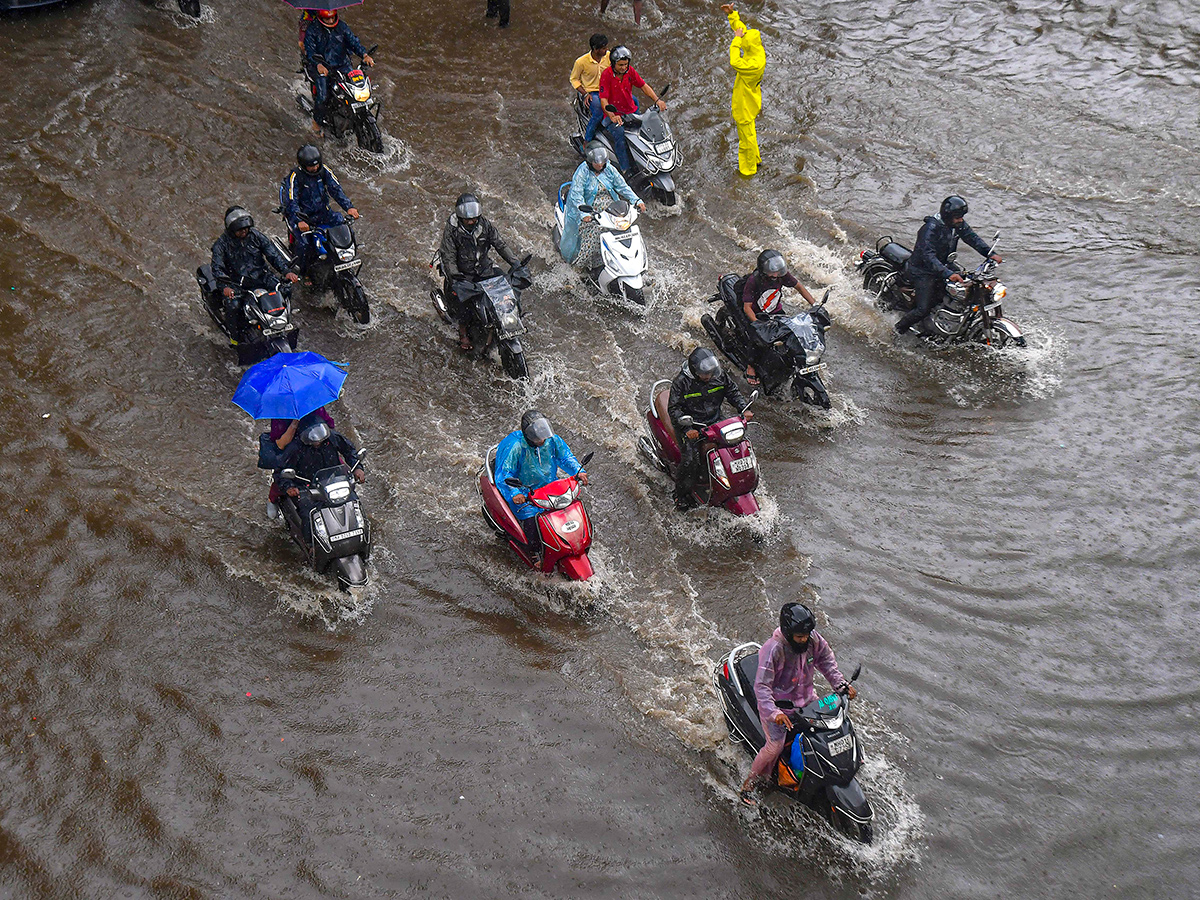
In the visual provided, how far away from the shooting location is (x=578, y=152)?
48.2 feet

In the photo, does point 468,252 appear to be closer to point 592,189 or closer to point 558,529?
point 592,189

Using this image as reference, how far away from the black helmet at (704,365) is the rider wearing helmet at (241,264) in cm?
466

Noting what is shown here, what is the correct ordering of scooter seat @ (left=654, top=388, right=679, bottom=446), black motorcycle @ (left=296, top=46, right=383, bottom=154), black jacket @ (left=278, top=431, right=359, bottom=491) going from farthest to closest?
black motorcycle @ (left=296, top=46, right=383, bottom=154), scooter seat @ (left=654, top=388, right=679, bottom=446), black jacket @ (left=278, top=431, right=359, bottom=491)

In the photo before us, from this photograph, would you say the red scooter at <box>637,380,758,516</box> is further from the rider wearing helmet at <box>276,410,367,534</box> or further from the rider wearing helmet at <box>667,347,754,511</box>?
the rider wearing helmet at <box>276,410,367,534</box>

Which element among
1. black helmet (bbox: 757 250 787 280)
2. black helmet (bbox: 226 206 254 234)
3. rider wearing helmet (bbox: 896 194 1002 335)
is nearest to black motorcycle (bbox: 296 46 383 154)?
black helmet (bbox: 226 206 254 234)

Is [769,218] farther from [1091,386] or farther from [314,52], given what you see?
[314,52]

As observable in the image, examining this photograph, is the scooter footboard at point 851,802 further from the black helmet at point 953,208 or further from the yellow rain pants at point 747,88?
the yellow rain pants at point 747,88

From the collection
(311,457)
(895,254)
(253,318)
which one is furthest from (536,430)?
(895,254)

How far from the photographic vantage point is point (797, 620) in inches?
233

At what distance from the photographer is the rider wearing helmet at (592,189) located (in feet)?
38.2

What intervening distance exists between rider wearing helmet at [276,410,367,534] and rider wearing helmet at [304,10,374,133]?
7783 millimetres

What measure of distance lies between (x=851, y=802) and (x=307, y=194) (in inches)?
351

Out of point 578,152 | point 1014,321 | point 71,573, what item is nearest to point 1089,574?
point 1014,321

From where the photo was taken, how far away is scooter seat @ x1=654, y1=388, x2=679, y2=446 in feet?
29.9
